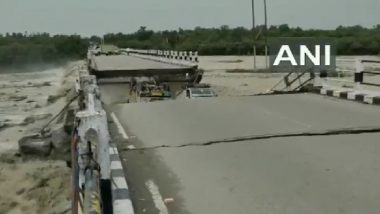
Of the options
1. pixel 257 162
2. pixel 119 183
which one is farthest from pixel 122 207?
pixel 257 162

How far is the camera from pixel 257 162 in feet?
26.4

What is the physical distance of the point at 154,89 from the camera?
1006 inches

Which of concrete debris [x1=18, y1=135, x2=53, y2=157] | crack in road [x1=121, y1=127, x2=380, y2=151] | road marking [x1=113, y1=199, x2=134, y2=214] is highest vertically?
road marking [x1=113, y1=199, x2=134, y2=214]

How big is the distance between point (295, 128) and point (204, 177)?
386cm

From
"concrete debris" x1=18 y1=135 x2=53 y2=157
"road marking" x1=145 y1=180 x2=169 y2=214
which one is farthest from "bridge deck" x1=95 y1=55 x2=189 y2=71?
"road marking" x1=145 y1=180 x2=169 y2=214

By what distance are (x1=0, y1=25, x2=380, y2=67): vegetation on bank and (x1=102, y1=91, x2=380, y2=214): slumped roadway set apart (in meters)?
69.4

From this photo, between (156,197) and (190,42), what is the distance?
106m

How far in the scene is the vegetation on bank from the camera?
9144 centimetres

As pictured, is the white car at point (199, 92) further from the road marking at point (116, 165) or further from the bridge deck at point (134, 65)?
the road marking at point (116, 165)

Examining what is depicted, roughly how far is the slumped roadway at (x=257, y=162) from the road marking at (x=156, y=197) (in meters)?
0.04

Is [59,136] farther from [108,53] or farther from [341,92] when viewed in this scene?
[108,53]

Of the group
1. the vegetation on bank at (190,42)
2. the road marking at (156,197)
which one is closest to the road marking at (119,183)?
the road marking at (156,197)

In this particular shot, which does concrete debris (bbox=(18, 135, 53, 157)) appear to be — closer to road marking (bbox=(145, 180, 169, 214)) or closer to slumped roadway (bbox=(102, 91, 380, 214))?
slumped roadway (bbox=(102, 91, 380, 214))

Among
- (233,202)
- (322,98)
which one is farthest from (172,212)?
(322,98)
